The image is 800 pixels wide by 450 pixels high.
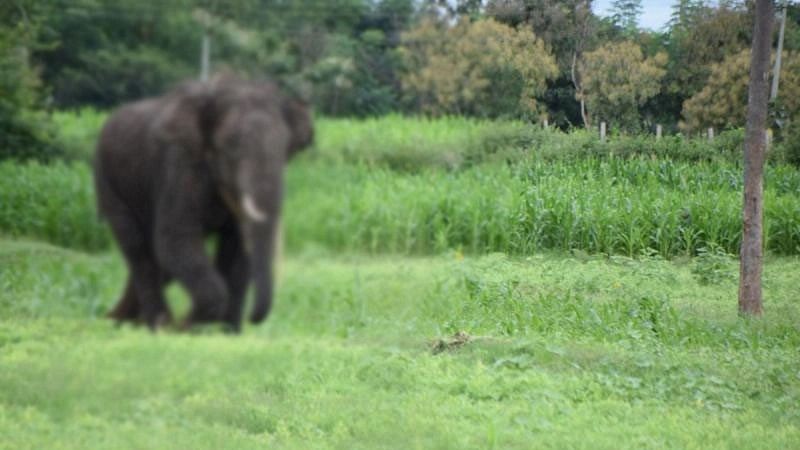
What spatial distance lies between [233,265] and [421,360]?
3408 mm

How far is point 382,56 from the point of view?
10.5 ft

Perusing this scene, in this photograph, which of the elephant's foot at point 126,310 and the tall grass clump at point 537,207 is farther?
the tall grass clump at point 537,207

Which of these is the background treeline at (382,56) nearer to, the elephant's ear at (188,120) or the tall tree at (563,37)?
the tall tree at (563,37)

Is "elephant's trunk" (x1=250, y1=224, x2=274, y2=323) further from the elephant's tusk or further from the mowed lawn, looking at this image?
the mowed lawn

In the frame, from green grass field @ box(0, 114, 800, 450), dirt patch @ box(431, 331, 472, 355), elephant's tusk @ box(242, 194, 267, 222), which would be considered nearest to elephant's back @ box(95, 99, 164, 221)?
green grass field @ box(0, 114, 800, 450)

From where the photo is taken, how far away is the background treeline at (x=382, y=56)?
2785 mm

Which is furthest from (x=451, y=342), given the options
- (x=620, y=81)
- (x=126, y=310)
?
(x=126, y=310)

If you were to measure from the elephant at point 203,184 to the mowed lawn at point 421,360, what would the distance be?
0.13m

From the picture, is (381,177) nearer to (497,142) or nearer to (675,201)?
(497,142)

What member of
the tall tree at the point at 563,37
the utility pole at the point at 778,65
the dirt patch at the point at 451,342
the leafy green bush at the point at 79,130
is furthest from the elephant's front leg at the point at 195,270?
the utility pole at the point at 778,65

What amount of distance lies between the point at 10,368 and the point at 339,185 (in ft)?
5.54

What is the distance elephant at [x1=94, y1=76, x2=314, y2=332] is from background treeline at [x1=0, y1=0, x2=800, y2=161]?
187 mm

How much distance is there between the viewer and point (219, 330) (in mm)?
2729

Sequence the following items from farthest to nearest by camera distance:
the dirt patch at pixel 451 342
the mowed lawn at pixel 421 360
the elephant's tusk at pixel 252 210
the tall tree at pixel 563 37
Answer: the dirt patch at pixel 451 342, the tall tree at pixel 563 37, the mowed lawn at pixel 421 360, the elephant's tusk at pixel 252 210
